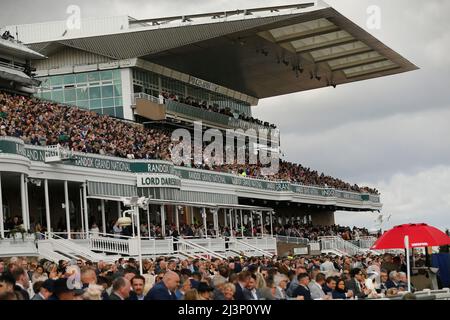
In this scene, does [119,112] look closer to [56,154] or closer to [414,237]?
[56,154]

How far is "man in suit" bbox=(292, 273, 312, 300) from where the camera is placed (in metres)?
17.3

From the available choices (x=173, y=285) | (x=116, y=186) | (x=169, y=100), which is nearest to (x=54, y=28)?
(x=169, y=100)

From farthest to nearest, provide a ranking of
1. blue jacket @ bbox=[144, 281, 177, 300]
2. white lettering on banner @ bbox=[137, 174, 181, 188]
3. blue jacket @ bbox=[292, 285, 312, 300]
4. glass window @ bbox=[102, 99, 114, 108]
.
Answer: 1. glass window @ bbox=[102, 99, 114, 108]
2. white lettering on banner @ bbox=[137, 174, 181, 188]
3. blue jacket @ bbox=[292, 285, 312, 300]
4. blue jacket @ bbox=[144, 281, 177, 300]

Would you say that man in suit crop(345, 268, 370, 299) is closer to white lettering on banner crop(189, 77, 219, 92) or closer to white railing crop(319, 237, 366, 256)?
white railing crop(319, 237, 366, 256)

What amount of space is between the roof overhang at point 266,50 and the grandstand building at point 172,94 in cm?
12

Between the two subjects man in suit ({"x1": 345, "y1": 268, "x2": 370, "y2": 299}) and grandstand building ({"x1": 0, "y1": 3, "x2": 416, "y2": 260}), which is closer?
man in suit ({"x1": 345, "y1": 268, "x2": 370, "y2": 299})

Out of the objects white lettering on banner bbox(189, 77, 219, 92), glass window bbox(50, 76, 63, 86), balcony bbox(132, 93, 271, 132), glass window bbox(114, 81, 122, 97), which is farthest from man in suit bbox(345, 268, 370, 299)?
white lettering on banner bbox(189, 77, 219, 92)

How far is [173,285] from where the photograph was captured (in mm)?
14352

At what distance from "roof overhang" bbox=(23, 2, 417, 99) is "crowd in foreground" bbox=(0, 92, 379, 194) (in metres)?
5.46

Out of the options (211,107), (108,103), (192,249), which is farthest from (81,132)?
(211,107)

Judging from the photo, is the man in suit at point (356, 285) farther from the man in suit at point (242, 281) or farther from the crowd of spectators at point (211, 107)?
the crowd of spectators at point (211, 107)

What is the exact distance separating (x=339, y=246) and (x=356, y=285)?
46.4 metres
